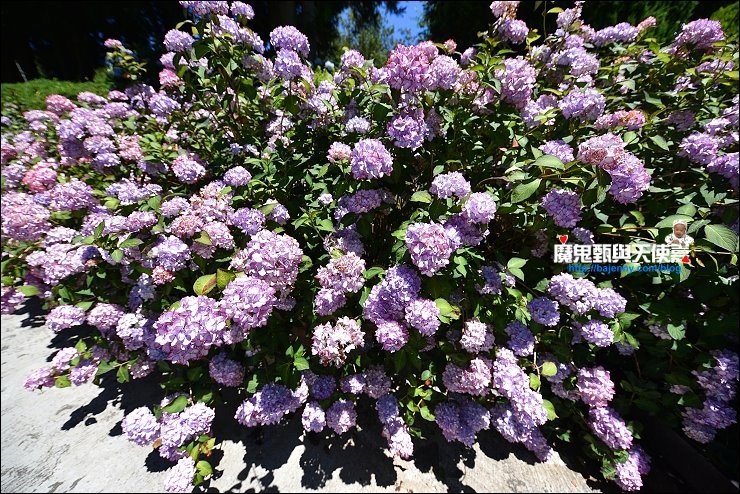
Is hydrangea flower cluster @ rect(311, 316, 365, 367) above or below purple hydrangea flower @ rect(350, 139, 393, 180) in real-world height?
below

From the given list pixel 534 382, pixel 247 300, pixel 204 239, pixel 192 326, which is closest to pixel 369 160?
pixel 247 300

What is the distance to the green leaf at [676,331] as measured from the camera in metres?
1.98

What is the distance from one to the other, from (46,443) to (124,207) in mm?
1890

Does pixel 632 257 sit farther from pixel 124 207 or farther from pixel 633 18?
pixel 633 18

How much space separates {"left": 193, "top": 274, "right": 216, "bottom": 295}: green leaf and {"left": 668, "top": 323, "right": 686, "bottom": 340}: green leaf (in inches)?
113

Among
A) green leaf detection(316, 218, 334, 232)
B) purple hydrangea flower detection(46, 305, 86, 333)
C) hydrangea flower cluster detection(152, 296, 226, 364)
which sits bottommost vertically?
purple hydrangea flower detection(46, 305, 86, 333)

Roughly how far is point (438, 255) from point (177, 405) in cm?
197

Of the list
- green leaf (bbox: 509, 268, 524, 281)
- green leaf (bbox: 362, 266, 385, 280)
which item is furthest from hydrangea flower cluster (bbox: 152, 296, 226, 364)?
green leaf (bbox: 509, 268, 524, 281)

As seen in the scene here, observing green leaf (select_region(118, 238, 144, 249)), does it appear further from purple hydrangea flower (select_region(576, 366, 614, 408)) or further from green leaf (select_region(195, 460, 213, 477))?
purple hydrangea flower (select_region(576, 366, 614, 408))

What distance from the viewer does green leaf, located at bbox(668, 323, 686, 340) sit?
6.49 feet

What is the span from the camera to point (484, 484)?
2145mm

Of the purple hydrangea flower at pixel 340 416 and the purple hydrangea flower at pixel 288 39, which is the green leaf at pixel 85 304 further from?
the purple hydrangea flower at pixel 288 39

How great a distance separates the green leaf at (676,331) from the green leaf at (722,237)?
590 mm

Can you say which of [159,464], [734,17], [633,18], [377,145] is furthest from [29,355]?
[633,18]
